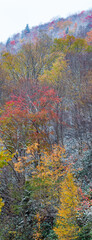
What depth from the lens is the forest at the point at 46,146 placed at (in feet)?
22.9

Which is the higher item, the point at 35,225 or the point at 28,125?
the point at 28,125

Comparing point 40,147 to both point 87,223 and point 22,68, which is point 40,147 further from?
point 22,68

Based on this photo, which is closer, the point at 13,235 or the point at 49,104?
the point at 13,235

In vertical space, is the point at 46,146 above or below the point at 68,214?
above

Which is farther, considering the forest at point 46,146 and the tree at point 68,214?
the forest at point 46,146

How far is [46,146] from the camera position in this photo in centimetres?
1259

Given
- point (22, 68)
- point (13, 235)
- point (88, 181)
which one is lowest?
point (13, 235)

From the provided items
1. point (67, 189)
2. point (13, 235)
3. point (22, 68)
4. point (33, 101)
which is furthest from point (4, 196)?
point (22, 68)

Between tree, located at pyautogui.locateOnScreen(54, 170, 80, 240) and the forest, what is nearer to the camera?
tree, located at pyautogui.locateOnScreen(54, 170, 80, 240)

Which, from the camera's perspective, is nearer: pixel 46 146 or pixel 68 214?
pixel 68 214

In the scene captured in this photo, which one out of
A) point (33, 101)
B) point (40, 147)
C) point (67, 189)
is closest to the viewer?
point (67, 189)

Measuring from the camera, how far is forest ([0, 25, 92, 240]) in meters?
6.99

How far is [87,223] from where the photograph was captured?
6270 mm

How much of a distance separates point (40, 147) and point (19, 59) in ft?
48.0
